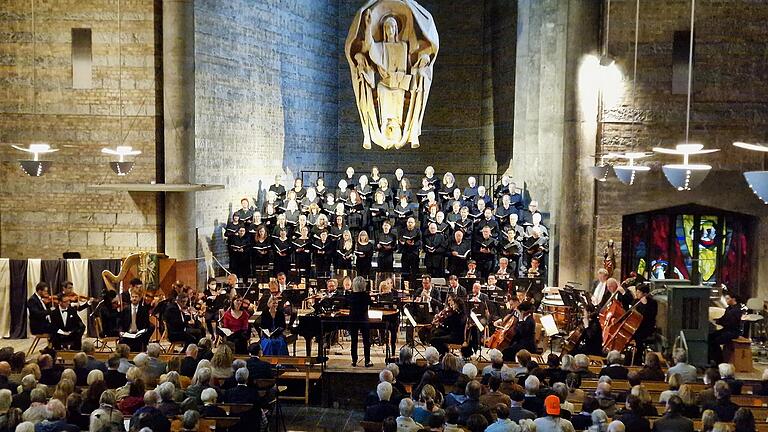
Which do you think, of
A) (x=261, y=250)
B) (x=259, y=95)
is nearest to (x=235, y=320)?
(x=261, y=250)

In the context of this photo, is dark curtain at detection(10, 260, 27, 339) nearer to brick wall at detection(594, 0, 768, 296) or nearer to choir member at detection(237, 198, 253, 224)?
choir member at detection(237, 198, 253, 224)

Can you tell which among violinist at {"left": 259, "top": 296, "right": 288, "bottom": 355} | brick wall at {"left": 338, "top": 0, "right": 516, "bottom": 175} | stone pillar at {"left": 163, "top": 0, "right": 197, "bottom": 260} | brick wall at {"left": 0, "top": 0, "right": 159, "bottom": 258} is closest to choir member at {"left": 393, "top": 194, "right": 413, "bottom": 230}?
stone pillar at {"left": 163, "top": 0, "right": 197, "bottom": 260}

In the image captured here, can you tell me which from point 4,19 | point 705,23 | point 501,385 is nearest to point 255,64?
point 4,19

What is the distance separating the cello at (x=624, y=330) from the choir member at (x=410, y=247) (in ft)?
19.4

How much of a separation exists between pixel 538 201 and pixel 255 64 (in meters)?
7.74

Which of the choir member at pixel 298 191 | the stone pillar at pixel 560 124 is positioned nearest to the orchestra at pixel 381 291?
the choir member at pixel 298 191

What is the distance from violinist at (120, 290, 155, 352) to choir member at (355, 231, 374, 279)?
212 inches

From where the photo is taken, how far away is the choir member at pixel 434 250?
18766 mm

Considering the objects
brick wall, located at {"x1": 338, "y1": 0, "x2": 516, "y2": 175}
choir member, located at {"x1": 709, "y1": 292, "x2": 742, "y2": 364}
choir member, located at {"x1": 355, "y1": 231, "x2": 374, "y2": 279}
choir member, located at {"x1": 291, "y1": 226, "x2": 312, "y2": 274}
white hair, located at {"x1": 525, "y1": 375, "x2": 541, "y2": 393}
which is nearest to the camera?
white hair, located at {"x1": 525, "y1": 375, "x2": 541, "y2": 393}

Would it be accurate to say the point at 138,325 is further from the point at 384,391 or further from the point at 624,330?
the point at 624,330

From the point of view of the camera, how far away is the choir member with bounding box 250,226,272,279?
19375 mm

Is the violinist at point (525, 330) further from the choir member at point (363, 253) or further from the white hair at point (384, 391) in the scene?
the choir member at point (363, 253)

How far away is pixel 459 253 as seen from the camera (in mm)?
18500

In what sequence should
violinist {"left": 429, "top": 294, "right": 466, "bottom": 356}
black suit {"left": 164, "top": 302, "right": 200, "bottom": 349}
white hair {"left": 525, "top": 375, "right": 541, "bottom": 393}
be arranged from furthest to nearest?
black suit {"left": 164, "top": 302, "right": 200, "bottom": 349}, violinist {"left": 429, "top": 294, "right": 466, "bottom": 356}, white hair {"left": 525, "top": 375, "right": 541, "bottom": 393}
